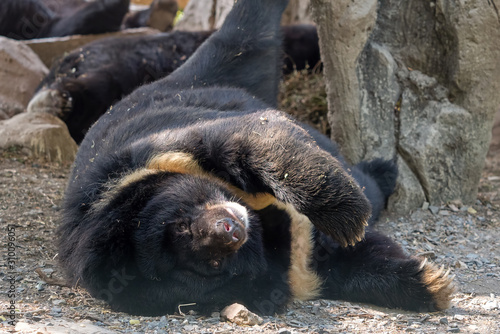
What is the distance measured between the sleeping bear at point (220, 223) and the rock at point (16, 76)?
378cm

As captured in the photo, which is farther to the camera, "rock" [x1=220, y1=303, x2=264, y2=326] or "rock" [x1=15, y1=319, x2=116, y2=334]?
"rock" [x1=220, y1=303, x2=264, y2=326]

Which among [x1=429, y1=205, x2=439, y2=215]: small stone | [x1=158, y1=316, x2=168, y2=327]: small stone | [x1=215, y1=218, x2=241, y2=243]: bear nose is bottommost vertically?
[x1=158, y1=316, x2=168, y2=327]: small stone

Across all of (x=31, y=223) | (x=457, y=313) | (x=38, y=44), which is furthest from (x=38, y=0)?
(x=457, y=313)

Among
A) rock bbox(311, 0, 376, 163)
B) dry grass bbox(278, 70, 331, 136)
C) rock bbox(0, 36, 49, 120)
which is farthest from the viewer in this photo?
rock bbox(0, 36, 49, 120)

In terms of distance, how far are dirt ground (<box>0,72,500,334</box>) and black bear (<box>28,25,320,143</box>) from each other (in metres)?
1.53

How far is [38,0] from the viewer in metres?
10.6

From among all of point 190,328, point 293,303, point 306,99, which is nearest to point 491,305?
point 293,303

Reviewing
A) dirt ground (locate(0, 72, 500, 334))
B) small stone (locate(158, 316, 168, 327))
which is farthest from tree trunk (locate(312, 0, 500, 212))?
small stone (locate(158, 316, 168, 327))

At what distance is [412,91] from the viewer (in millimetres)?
4934

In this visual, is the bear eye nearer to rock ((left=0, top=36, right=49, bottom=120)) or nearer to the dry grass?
the dry grass

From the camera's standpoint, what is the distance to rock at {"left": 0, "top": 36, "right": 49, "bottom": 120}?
7.32 m

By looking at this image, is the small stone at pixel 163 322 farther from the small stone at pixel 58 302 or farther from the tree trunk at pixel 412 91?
the tree trunk at pixel 412 91

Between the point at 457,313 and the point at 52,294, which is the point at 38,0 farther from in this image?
the point at 457,313

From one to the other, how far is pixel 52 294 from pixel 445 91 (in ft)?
10.9
